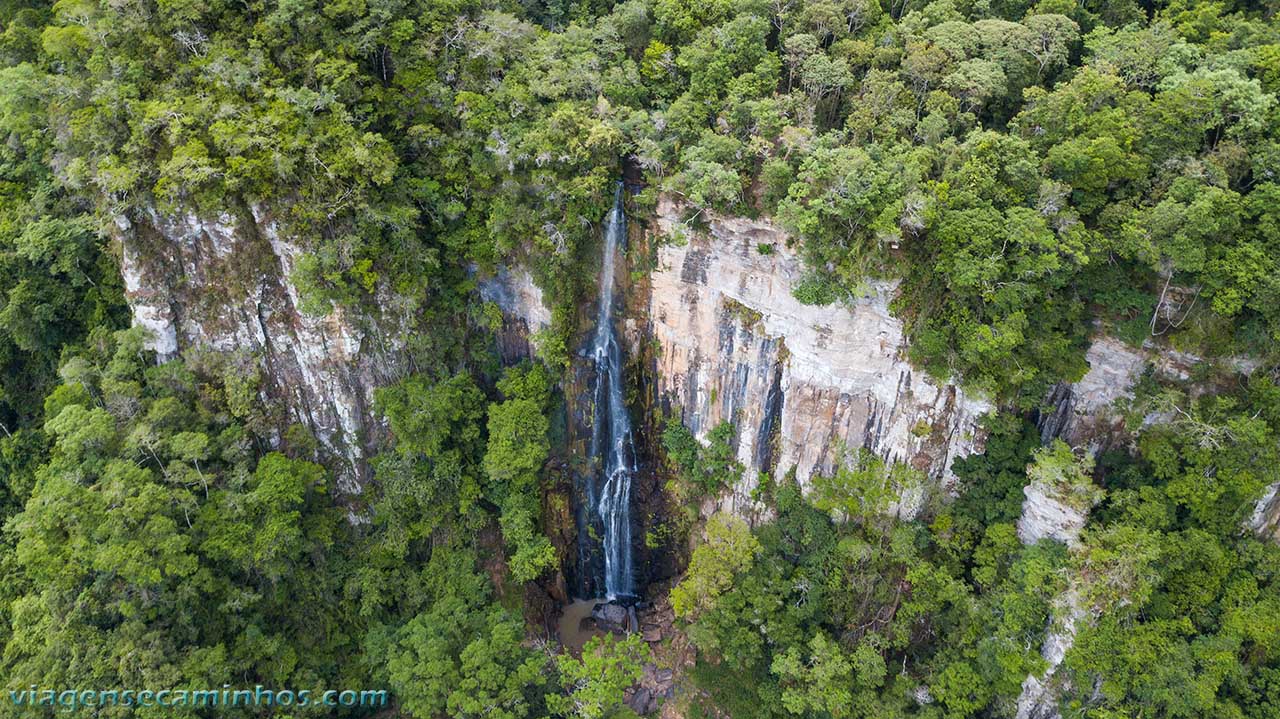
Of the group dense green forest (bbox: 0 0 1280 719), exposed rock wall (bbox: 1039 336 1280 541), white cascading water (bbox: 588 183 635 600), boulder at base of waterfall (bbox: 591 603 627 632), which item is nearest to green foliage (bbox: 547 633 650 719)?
dense green forest (bbox: 0 0 1280 719)

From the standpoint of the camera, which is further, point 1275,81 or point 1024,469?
point 1024,469

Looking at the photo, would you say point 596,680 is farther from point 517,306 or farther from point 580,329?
point 517,306

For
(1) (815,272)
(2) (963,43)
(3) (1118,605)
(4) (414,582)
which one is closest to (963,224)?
(1) (815,272)

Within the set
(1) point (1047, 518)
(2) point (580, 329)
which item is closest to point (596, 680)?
(2) point (580, 329)

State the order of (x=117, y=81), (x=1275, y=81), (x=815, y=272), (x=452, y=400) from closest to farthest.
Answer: (x=1275, y=81)
(x=815, y=272)
(x=117, y=81)
(x=452, y=400)

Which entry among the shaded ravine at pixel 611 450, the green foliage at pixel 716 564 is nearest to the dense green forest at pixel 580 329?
the green foliage at pixel 716 564

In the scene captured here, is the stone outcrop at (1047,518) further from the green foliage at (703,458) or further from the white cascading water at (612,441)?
the white cascading water at (612,441)

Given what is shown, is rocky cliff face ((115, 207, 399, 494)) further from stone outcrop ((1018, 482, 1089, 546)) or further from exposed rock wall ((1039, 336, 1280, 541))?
exposed rock wall ((1039, 336, 1280, 541))

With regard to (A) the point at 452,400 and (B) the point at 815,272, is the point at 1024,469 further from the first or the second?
(A) the point at 452,400
